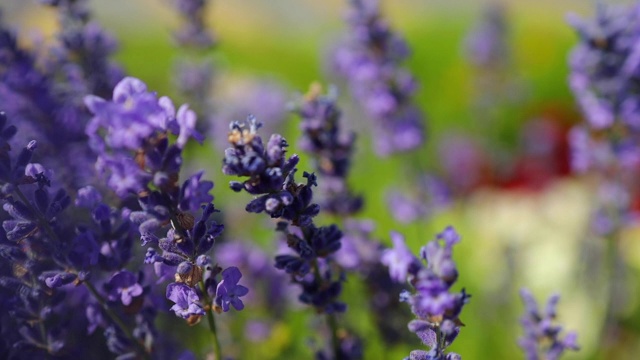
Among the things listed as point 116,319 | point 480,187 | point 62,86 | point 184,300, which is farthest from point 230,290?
point 480,187

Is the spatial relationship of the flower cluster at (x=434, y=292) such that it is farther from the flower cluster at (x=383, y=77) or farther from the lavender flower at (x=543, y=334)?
the flower cluster at (x=383, y=77)

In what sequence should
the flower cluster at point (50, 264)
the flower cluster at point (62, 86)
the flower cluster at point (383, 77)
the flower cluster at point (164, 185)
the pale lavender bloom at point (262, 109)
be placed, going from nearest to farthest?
the flower cluster at point (164, 185), the flower cluster at point (50, 264), the flower cluster at point (62, 86), the flower cluster at point (383, 77), the pale lavender bloom at point (262, 109)

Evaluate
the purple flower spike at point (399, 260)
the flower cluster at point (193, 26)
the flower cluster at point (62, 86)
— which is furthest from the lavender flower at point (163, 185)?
the flower cluster at point (193, 26)

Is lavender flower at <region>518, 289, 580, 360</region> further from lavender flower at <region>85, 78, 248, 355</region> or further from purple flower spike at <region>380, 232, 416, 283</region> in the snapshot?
lavender flower at <region>85, 78, 248, 355</region>

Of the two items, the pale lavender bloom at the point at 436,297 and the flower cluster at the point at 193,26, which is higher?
the flower cluster at the point at 193,26

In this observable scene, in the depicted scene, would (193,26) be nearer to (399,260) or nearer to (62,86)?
(62,86)

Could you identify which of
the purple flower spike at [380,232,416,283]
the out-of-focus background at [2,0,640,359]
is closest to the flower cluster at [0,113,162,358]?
the purple flower spike at [380,232,416,283]
